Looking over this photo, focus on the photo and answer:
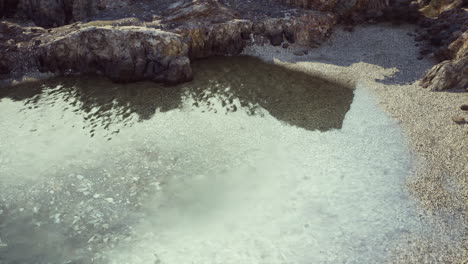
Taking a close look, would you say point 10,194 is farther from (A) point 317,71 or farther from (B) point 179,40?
(A) point 317,71

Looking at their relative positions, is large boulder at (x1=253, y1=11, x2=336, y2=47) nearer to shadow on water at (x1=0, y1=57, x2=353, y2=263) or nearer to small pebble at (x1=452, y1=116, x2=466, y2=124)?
shadow on water at (x1=0, y1=57, x2=353, y2=263)

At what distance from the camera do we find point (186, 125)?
91.0 feet

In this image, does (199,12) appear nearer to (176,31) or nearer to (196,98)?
(176,31)

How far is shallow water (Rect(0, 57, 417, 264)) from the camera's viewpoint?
1719 centimetres

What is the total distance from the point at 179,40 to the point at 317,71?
56.1ft

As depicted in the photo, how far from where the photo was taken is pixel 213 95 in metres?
32.5

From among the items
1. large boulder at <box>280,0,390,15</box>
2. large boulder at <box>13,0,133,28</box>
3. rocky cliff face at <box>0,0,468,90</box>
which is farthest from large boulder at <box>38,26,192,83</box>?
large boulder at <box>280,0,390,15</box>

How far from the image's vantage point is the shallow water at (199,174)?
1719cm

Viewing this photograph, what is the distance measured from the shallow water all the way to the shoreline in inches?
47.3

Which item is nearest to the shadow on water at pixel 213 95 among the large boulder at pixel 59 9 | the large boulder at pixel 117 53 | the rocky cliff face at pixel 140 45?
the large boulder at pixel 117 53

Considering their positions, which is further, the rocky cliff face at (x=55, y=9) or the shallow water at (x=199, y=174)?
the rocky cliff face at (x=55, y=9)

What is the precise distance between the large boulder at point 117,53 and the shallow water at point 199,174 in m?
2.44

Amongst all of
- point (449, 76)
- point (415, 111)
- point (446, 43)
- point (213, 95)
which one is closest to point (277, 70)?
point (213, 95)

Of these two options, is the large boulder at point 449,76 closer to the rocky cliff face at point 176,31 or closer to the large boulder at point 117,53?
the rocky cliff face at point 176,31
